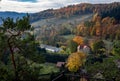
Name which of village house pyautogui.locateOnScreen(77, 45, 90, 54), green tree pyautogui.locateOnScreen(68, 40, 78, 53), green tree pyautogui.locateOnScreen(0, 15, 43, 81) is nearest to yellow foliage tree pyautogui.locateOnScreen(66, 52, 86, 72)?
village house pyautogui.locateOnScreen(77, 45, 90, 54)

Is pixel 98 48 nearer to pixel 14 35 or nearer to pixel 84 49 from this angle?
pixel 84 49

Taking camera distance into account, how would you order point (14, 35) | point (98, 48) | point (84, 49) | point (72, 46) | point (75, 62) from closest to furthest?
point (14, 35) < point (75, 62) < point (98, 48) < point (84, 49) < point (72, 46)

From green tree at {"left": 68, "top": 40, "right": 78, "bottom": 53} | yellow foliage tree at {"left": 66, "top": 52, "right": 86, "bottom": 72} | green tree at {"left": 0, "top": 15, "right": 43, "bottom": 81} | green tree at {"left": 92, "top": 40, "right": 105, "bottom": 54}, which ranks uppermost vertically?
green tree at {"left": 0, "top": 15, "right": 43, "bottom": 81}

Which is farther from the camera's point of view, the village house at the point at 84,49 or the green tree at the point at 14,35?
the village house at the point at 84,49

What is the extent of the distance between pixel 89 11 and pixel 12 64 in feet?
491

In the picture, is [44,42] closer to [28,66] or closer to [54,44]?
[54,44]

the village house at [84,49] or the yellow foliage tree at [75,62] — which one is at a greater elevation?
the yellow foliage tree at [75,62]


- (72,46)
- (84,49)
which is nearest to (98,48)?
(84,49)

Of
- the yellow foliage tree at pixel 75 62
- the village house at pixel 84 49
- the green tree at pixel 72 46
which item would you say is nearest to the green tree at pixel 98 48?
the village house at pixel 84 49

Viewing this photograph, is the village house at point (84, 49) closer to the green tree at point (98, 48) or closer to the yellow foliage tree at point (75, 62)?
the green tree at point (98, 48)

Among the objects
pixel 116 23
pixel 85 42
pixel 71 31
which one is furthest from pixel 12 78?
pixel 71 31

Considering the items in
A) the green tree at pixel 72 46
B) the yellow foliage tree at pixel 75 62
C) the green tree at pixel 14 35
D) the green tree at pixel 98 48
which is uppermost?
the green tree at pixel 14 35

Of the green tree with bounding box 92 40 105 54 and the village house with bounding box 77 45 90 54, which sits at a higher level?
the green tree with bounding box 92 40 105 54

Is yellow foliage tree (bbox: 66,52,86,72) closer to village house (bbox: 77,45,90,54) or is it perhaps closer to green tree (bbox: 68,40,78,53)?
village house (bbox: 77,45,90,54)
